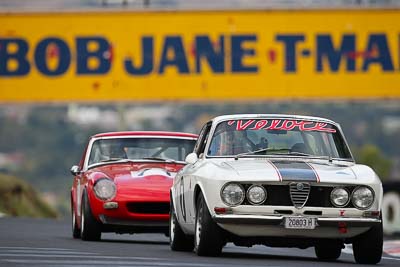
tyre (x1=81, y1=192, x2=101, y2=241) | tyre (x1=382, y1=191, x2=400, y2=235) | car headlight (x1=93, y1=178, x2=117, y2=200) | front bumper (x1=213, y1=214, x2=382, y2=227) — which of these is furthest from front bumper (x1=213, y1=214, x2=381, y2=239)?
Result: tyre (x1=382, y1=191, x2=400, y2=235)

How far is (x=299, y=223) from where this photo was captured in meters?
14.5

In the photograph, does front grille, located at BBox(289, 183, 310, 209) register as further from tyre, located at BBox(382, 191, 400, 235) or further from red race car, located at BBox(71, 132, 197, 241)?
tyre, located at BBox(382, 191, 400, 235)

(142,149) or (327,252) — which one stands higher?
(142,149)

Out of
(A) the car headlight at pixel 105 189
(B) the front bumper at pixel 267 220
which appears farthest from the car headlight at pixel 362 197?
(A) the car headlight at pixel 105 189

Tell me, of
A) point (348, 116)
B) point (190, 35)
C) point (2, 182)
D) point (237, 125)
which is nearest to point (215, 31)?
point (190, 35)

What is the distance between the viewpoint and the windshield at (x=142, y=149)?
1995 centimetres

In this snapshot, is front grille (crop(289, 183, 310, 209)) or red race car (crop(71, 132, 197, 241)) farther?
red race car (crop(71, 132, 197, 241))

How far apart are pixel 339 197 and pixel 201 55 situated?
86.0ft

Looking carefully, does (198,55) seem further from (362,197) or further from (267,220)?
(267,220)

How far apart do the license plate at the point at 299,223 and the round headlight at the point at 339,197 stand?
11.7 inches

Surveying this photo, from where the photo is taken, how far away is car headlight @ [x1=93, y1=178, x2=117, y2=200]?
18859 mm

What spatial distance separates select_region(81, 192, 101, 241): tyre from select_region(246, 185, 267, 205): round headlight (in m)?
4.63

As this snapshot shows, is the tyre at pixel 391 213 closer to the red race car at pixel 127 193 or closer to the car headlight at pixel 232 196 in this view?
the red race car at pixel 127 193

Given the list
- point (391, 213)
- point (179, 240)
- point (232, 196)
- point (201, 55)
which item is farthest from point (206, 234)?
point (201, 55)
